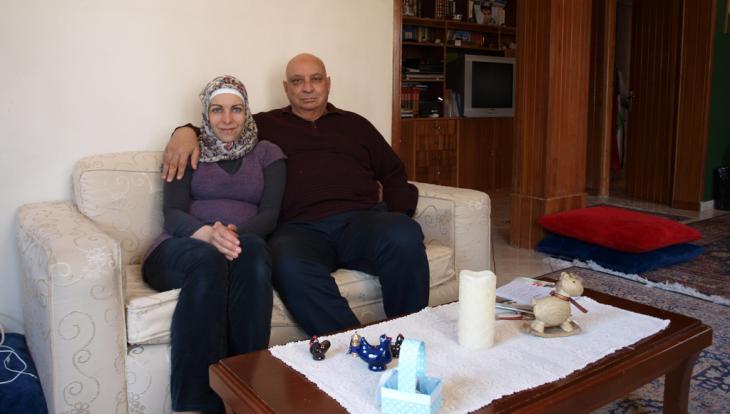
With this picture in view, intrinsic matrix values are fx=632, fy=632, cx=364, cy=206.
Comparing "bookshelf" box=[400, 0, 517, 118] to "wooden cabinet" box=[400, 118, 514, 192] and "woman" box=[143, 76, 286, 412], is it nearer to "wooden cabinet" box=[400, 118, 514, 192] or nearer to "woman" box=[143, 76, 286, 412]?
"wooden cabinet" box=[400, 118, 514, 192]

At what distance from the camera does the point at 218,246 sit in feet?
6.13

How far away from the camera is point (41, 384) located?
178 centimetres

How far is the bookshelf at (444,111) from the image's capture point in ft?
19.0

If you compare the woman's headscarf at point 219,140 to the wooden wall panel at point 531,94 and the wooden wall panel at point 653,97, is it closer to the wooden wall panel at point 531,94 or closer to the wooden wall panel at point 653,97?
the wooden wall panel at point 531,94

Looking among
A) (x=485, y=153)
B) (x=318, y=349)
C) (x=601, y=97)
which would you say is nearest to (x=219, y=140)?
(x=318, y=349)

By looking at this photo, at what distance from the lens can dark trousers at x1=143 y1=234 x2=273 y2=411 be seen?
1.70 meters

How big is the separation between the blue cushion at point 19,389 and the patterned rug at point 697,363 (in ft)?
5.15

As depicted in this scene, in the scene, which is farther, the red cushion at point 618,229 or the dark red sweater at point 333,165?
the red cushion at point 618,229

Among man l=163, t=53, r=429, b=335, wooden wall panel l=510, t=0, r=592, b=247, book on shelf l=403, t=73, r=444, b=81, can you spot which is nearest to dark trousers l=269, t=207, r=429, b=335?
man l=163, t=53, r=429, b=335

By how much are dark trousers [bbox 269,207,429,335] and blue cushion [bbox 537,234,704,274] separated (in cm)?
169

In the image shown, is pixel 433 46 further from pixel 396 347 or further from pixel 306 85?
pixel 396 347

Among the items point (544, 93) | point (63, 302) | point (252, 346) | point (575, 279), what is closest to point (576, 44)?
point (544, 93)

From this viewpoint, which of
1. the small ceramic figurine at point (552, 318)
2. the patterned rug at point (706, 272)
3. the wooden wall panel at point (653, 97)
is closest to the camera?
the small ceramic figurine at point (552, 318)

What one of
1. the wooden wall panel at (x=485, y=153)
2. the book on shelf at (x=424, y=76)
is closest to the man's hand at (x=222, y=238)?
the book on shelf at (x=424, y=76)
